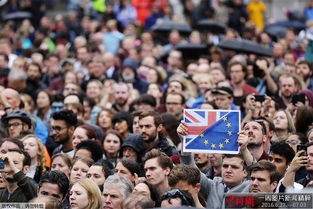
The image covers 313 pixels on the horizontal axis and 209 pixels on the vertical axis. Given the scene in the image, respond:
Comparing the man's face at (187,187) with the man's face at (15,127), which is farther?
the man's face at (15,127)

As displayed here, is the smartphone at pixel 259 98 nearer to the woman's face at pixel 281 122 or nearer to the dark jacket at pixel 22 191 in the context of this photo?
the woman's face at pixel 281 122

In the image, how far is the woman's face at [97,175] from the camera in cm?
1214

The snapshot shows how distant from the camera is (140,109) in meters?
16.3

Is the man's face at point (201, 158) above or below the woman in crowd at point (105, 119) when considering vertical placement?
below

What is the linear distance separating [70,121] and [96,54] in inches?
313

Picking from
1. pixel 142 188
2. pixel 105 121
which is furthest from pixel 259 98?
pixel 142 188

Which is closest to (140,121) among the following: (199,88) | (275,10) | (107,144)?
(107,144)

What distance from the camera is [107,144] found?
14211mm

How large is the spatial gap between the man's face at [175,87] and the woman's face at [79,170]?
4.89 metres

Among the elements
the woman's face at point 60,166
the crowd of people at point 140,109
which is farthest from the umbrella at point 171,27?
the woman's face at point 60,166

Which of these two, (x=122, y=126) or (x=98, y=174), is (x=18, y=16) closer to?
(x=122, y=126)

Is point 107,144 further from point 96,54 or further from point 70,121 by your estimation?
point 96,54

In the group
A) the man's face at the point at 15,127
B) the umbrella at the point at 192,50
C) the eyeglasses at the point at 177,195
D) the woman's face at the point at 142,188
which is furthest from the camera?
the umbrella at the point at 192,50

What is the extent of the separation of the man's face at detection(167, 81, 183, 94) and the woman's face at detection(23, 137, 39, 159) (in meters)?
4.00
